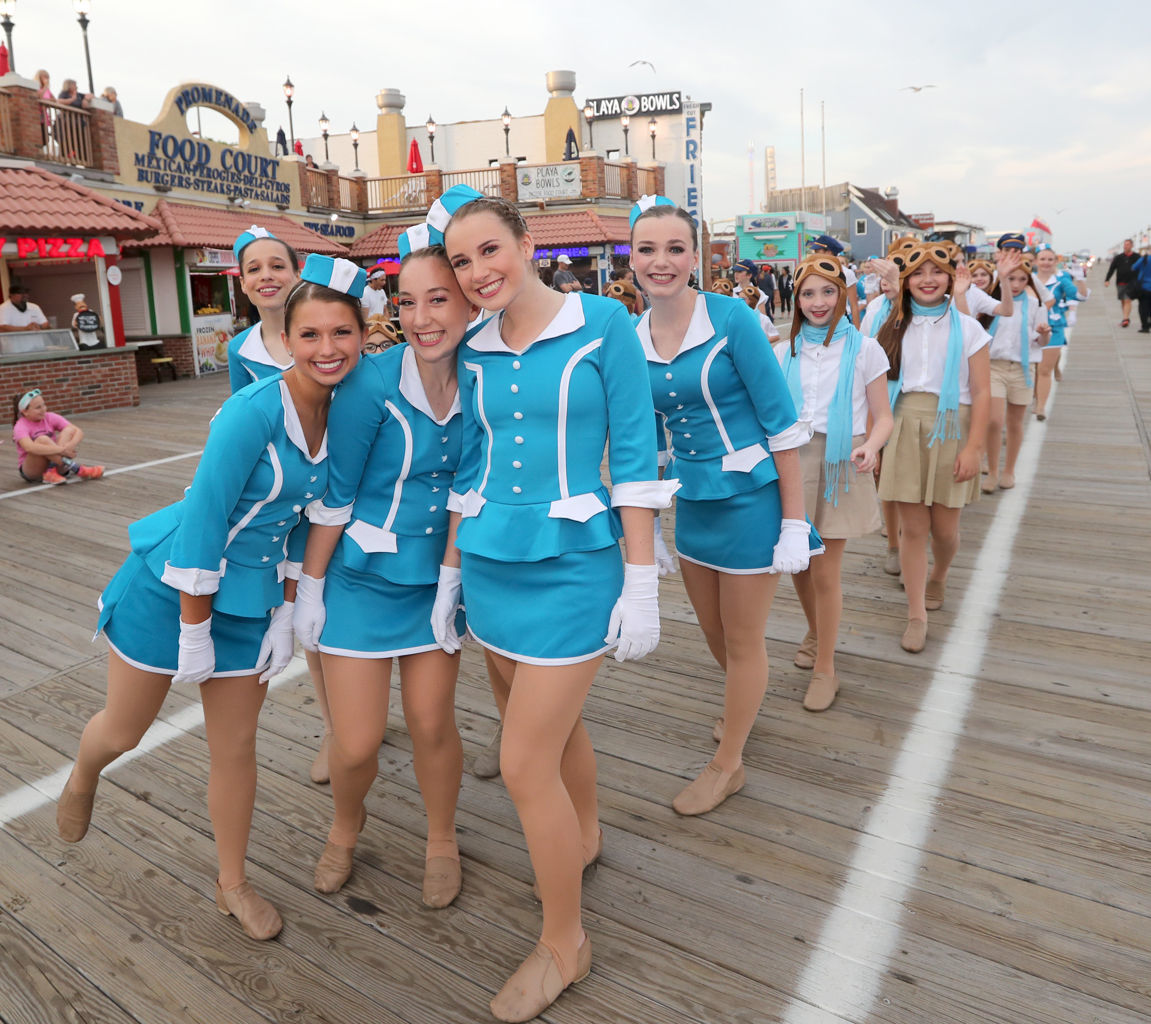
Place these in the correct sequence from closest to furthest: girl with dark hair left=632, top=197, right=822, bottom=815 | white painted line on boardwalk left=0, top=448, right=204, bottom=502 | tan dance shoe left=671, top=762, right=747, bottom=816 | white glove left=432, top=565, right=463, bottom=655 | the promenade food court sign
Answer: white glove left=432, top=565, right=463, bottom=655
girl with dark hair left=632, top=197, right=822, bottom=815
tan dance shoe left=671, top=762, right=747, bottom=816
white painted line on boardwalk left=0, top=448, right=204, bottom=502
the promenade food court sign

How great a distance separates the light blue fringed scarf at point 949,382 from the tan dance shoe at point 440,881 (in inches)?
124

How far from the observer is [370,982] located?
7.67 ft

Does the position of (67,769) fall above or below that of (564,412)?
below

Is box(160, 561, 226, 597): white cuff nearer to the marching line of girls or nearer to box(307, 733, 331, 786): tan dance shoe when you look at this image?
the marching line of girls

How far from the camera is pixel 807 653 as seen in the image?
14.0ft

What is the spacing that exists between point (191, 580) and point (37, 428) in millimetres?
7817

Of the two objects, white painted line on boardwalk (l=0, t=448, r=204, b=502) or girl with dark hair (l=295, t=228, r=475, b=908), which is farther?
white painted line on boardwalk (l=0, t=448, r=204, b=502)

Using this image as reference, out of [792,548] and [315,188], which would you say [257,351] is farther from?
[315,188]

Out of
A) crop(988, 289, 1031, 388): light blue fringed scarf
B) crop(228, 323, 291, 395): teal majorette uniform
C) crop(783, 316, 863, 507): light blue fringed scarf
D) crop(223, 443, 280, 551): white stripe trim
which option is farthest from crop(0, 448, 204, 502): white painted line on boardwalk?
crop(988, 289, 1031, 388): light blue fringed scarf

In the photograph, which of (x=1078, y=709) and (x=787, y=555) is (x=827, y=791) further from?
(x=1078, y=709)

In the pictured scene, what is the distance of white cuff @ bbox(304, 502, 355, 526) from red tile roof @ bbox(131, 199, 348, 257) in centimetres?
1651

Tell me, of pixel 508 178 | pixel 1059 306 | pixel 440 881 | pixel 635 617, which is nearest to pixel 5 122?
pixel 508 178

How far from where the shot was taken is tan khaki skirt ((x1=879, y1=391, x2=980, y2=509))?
14.7ft

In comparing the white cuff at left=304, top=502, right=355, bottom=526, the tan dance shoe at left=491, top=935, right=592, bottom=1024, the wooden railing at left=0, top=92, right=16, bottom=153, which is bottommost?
the tan dance shoe at left=491, top=935, right=592, bottom=1024
